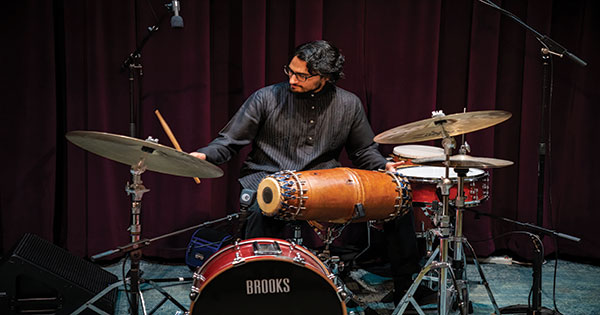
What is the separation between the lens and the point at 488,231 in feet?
12.7

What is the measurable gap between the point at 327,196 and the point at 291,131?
765mm

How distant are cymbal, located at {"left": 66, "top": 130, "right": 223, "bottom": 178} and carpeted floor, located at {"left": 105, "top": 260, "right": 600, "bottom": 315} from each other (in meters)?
0.85

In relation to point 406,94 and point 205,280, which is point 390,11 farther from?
point 205,280

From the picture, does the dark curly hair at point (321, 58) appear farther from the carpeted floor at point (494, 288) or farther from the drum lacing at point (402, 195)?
the carpeted floor at point (494, 288)

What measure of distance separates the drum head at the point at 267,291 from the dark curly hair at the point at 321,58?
128 centimetres

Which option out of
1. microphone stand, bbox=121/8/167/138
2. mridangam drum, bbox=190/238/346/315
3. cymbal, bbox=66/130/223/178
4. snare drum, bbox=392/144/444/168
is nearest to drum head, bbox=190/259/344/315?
mridangam drum, bbox=190/238/346/315

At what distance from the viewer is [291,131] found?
312 centimetres

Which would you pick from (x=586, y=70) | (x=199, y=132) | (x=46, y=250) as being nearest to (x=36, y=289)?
(x=46, y=250)

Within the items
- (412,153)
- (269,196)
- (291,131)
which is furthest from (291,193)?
(412,153)

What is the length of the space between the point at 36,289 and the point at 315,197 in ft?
4.66

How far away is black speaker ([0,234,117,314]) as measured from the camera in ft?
8.21

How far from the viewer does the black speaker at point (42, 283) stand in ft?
8.21

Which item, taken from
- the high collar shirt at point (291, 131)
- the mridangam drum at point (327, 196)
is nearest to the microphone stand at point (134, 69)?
the high collar shirt at point (291, 131)

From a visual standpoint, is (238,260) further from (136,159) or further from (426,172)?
(426,172)
